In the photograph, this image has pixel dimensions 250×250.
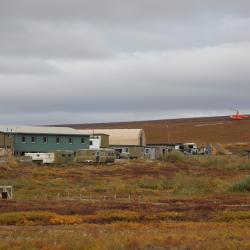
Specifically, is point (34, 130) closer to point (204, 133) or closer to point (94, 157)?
point (94, 157)

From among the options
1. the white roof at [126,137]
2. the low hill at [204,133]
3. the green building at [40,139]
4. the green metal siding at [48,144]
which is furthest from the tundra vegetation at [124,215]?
the low hill at [204,133]

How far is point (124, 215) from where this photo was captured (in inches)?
910

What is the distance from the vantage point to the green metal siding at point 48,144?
74.5 meters

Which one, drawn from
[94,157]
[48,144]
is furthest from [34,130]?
[94,157]

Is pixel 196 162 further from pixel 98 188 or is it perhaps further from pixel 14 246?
pixel 14 246

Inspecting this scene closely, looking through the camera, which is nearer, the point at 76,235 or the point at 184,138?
the point at 76,235

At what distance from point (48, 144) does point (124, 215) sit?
178 ft

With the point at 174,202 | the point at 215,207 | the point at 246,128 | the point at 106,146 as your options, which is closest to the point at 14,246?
the point at 215,207

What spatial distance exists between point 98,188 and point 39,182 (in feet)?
16.0

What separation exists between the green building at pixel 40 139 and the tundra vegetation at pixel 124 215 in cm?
2845

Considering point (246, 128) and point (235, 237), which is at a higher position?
point (246, 128)

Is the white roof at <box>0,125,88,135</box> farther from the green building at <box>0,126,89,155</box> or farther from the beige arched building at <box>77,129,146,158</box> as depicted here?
the beige arched building at <box>77,129,146,158</box>

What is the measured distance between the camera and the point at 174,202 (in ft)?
96.3

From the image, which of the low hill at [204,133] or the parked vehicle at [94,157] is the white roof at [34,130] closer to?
the parked vehicle at [94,157]
